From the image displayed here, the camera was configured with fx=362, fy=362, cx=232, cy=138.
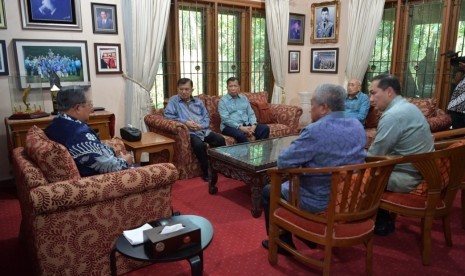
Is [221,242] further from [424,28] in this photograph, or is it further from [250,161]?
[424,28]

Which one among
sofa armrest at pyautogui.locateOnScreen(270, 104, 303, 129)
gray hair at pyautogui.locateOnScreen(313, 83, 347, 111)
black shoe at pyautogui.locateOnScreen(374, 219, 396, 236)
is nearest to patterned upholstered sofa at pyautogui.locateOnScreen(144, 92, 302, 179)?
sofa armrest at pyautogui.locateOnScreen(270, 104, 303, 129)

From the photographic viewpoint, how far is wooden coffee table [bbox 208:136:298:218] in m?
3.13

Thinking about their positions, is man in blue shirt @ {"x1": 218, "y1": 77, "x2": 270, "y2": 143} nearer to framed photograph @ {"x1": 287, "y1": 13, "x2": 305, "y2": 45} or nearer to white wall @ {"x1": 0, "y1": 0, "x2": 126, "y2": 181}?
white wall @ {"x1": 0, "y1": 0, "x2": 126, "y2": 181}

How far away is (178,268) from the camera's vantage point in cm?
242

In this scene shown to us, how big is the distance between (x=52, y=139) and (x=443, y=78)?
5.01 meters

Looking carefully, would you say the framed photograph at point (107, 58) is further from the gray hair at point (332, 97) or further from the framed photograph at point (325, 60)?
the framed photograph at point (325, 60)

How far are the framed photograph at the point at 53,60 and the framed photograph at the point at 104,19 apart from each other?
10.7 inches

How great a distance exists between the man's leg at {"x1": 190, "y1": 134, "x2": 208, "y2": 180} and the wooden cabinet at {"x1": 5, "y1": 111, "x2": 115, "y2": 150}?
963mm

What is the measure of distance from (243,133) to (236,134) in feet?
0.32

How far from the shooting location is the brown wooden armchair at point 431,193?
2193 millimetres

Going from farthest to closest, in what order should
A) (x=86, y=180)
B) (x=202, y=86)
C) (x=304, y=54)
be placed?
(x=304, y=54) < (x=202, y=86) < (x=86, y=180)

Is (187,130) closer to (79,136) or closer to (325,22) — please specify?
(79,136)

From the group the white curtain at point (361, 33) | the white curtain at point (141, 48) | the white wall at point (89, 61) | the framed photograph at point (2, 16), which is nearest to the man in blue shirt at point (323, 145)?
the white curtain at point (141, 48)

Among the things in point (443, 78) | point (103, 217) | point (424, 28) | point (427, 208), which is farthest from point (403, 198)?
point (424, 28)
